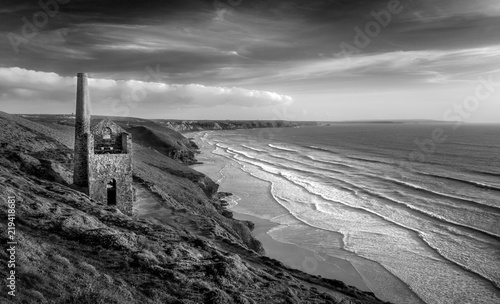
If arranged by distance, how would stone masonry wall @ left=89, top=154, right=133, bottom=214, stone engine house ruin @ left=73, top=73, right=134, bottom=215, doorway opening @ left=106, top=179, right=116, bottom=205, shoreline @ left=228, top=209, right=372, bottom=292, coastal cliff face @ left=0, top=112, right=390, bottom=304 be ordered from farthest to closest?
doorway opening @ left=106, top=179, right=116, bottom=205
shoreline @ left=228, top=209, right=372, bottom=292
stone engine house ruin @ left=73, top=73, right=134, bottom=215
stone masonry wall @ left=89, top=154, right=133, bottom=214
coastal cliff face @ left=0, top=112, right=390, bottom=304

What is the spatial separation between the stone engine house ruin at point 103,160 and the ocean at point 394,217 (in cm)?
1231

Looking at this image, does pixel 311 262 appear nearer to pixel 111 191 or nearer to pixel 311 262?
pixel 311 262

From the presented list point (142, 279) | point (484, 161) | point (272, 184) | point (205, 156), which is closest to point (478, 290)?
point (142, 279)

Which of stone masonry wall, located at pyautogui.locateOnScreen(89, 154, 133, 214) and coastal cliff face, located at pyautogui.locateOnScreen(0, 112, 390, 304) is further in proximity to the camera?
stone masonry wall, located at pyautogui.locateOnScreen(89, 154, 133, 214)

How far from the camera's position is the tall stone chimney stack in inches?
886

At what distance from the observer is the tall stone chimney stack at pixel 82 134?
73.9 ft

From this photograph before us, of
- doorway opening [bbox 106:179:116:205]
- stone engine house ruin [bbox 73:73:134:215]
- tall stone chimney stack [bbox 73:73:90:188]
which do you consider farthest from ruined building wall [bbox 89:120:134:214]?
tall stone chimney stack [bbox 73:73:90:188]

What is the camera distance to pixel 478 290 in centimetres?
1975

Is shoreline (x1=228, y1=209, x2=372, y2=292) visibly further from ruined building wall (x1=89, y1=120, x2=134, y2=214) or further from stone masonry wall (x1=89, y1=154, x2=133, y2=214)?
ruined building wall (x1=89, y1=120, x2=134, y2=214)

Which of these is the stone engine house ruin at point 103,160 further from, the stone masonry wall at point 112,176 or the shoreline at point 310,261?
the shoreline at point 310,261

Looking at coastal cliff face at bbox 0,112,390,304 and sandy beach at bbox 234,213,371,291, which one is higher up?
coastal cliff face at bbox 0,112,390,304

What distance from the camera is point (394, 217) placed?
33344 mm

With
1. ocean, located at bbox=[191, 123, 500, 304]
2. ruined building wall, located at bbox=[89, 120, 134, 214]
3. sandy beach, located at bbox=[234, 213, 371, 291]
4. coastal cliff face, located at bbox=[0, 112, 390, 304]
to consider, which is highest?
ruined building wall, located at bbox=[89, 120, 134, 214]

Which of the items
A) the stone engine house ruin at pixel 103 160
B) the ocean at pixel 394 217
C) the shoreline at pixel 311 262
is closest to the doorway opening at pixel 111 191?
the stone engine house ruin at pixel 103 160
